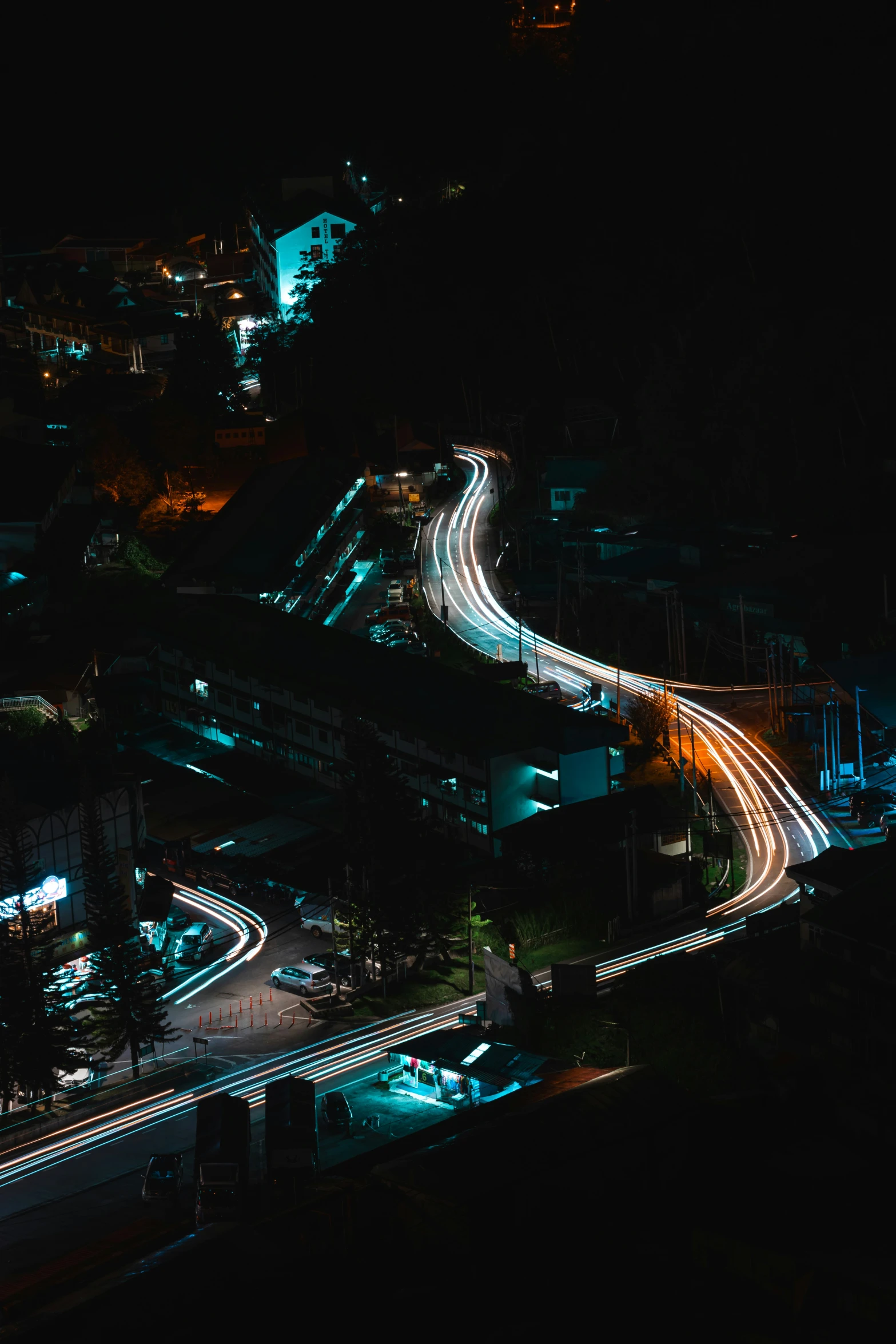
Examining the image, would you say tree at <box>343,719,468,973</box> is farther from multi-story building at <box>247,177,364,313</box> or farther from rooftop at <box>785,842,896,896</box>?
multi-story building at <box>247,177,364,313</box>

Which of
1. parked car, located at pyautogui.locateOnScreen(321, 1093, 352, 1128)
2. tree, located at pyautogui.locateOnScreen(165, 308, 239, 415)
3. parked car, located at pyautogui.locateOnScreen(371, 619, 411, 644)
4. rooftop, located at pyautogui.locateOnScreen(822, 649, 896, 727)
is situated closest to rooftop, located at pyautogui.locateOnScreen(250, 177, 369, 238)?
tree, located at pyautogui.locateOnScreen(165, 308, 239, 415)

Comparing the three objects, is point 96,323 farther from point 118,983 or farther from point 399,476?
point 118,983

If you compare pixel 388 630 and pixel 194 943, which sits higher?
pixel 388 630

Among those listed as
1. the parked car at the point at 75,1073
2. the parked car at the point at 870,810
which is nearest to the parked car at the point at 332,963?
the parked car at the point at 75,1073

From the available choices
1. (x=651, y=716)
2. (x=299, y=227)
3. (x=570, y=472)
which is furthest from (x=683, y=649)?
(x=299, y=227)

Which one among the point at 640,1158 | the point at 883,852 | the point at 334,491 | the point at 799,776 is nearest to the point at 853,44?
the point at 334,491

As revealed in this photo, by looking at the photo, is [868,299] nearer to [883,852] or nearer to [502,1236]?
[883,852]
